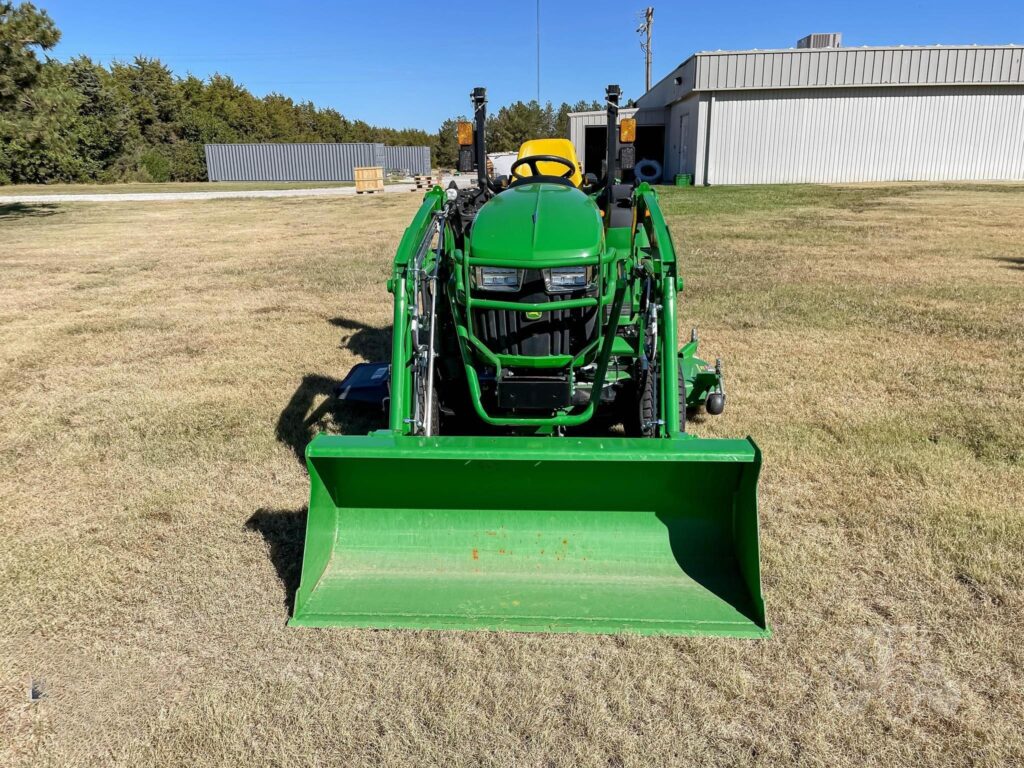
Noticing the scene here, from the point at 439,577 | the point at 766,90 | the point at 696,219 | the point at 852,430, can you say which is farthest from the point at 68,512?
the point at 766,90

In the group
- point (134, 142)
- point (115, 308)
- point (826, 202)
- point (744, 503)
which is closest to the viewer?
point (744, 503)

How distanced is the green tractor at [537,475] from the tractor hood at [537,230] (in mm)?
10

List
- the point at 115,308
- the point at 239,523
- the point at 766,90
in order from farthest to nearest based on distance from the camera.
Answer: the point at 766,90 < the point at 115,308 < the point at 239,523

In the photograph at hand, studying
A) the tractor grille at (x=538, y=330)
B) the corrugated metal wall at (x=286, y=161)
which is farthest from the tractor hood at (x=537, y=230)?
the corrugated metal wall at (x=286, y=161)

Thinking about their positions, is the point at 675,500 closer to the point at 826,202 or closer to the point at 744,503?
the point at 744,503

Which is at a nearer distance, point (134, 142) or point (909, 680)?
point (909, 680)

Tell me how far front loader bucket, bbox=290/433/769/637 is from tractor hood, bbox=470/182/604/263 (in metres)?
0.97

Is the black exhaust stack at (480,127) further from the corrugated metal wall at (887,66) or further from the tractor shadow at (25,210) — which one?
the corrugated metal wall at (887,66)

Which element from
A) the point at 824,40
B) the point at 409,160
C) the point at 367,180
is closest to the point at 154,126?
the point at 409,160

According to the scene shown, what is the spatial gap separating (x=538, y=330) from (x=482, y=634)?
1448 mm

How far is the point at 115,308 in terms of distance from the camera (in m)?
8.94

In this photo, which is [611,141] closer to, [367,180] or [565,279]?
[565,279]

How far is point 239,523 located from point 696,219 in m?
14.1

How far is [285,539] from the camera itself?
352 centimetres
